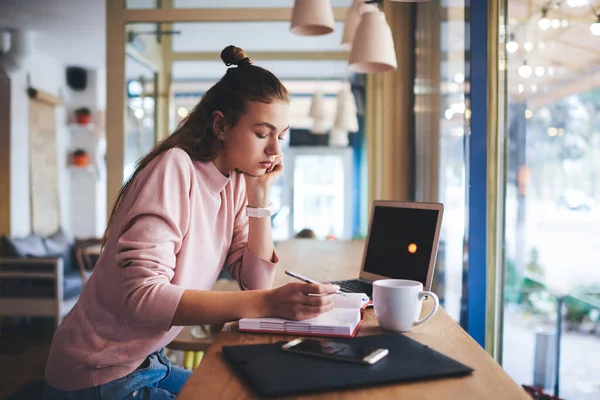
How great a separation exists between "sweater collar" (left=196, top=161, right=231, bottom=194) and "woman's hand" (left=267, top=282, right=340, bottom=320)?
0.37m

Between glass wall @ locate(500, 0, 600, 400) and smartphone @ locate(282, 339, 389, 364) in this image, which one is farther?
glass wall @ locate(500, 0, 600, 400)

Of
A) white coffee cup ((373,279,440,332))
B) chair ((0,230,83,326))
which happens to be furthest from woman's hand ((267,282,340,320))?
chair ((0,230,83,326))

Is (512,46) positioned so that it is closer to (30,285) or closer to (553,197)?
(553,197)

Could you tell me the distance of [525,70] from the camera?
2.01 metres

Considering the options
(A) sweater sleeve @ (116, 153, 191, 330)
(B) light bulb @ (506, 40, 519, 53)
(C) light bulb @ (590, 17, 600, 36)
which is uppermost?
(B) light bulb @ (506, 40, 519, 53)

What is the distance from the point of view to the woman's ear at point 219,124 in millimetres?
1315

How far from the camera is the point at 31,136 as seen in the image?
6402mm

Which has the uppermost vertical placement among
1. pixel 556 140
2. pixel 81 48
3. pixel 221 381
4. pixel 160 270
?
pixel 81 48

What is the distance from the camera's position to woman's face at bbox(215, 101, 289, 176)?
1275mm

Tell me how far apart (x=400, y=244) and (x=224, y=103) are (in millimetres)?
665

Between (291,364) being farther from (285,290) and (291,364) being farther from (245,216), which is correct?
Result: (245,216)

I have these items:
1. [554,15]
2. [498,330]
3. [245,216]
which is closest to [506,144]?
[554,15]

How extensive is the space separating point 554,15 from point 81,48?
20.1 feet

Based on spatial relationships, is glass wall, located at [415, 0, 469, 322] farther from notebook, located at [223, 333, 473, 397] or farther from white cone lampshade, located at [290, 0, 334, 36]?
notebook, located at [223, 333, 473, 397]
